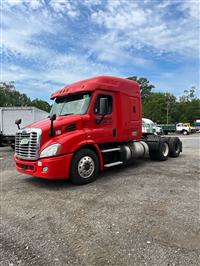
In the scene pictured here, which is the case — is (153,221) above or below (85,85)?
below

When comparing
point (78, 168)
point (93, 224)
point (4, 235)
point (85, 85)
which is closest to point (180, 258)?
point (93, 224)

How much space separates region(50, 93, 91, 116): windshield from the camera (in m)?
5.65

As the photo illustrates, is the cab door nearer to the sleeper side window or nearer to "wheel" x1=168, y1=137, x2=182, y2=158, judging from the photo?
the sleeper side window

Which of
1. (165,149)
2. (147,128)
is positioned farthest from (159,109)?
(165,149)

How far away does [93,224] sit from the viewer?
10.6ft

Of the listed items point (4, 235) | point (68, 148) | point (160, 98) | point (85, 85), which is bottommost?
point (4, 235)

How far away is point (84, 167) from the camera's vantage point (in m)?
5.24

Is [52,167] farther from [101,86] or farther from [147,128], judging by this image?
[147,128]

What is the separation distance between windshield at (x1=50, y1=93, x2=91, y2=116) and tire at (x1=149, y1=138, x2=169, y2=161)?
3.74m

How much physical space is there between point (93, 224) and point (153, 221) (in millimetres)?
915

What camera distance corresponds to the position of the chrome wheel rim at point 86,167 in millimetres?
5184

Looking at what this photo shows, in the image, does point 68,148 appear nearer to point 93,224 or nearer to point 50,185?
point 50,185

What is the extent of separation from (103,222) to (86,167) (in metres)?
2.12

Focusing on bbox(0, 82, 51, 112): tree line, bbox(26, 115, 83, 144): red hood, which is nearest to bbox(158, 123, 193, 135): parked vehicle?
bbox(26, 115, 83, 144): red hood
